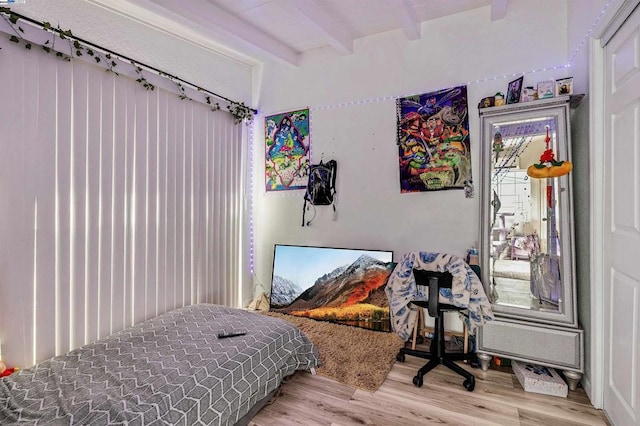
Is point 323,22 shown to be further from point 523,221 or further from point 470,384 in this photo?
point 470,384

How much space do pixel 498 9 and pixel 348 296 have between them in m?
2.91

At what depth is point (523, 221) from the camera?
7.86 feet

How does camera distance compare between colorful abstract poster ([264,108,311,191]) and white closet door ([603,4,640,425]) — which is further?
colorful abstract poster ([264,108,311,191])

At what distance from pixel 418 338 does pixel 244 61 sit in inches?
143

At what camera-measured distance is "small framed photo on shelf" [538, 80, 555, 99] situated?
2.26 meters

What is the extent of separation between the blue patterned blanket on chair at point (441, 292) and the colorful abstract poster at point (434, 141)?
2.83 ft

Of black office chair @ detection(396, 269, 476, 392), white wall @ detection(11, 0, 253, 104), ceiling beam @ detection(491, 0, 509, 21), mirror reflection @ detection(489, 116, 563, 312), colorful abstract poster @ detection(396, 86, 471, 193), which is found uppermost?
ceiling beam @ detection(491, 0, 509, 21)

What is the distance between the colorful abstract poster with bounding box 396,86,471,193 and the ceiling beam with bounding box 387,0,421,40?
58cm

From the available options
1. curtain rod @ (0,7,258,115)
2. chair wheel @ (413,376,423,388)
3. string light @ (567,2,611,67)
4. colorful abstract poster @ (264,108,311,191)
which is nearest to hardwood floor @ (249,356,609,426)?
chair wheel @ (413,376,423,388)

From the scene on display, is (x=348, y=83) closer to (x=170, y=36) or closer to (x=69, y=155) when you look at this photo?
(x=170, y=36)

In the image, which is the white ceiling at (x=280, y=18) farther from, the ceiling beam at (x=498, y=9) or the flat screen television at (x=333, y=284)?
the flat screen television at (x=333, y=284)

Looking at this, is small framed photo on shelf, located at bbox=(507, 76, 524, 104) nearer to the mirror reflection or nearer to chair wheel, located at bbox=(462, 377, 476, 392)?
the mirror reflection

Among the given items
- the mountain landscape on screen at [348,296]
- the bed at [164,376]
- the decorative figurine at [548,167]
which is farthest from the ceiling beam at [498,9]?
the bed at [164,376]

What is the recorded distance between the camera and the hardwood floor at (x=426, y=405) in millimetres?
1829
